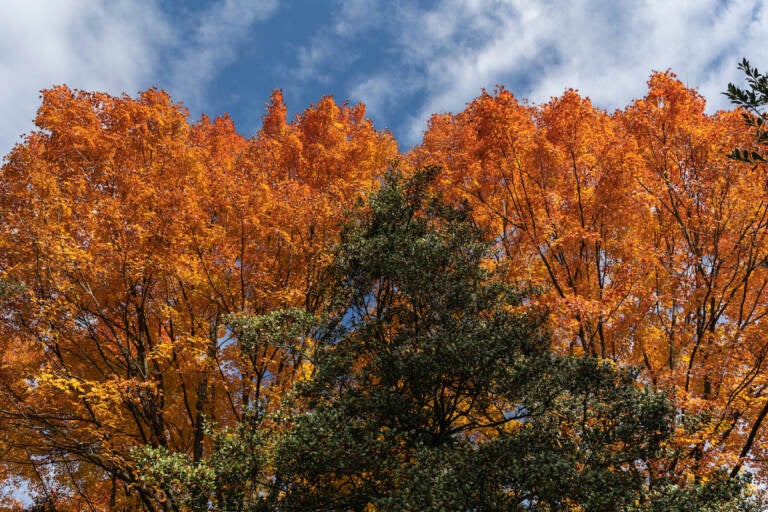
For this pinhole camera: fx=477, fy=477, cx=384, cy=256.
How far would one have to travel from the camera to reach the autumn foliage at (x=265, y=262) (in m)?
12.3

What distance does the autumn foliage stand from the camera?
1226 centimetres

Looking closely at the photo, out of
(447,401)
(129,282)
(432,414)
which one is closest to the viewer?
(432,414)

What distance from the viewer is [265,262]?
49.3 feet

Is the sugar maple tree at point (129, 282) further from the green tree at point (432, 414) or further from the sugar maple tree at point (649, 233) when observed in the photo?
the sugar maple tree at point (649, 233)

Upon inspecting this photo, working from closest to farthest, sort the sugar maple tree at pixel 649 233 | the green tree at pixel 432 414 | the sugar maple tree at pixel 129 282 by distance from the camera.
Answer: the green tree at pixel 432 414 < the sugar maple tree at pixel 649 233 < the sugar maple tree at pixel 129 282

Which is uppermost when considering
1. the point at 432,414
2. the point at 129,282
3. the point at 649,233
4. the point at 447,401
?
the point at 129,282

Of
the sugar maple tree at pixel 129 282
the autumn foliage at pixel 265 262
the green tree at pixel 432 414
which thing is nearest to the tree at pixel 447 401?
the green tree at pixel 432 414

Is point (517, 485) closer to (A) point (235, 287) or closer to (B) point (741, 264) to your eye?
(B) point (741, 264)

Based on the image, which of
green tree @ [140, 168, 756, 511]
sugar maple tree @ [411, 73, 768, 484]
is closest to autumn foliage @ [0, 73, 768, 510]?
sugar maple tree @ [411, 73, 768, 484]

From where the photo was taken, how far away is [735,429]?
12781 millimetres

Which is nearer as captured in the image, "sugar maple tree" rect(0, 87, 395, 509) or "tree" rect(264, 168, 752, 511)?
"tree" rect(264, 168, 752, 511)

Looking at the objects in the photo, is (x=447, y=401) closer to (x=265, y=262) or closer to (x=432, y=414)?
(x=432, y=414)

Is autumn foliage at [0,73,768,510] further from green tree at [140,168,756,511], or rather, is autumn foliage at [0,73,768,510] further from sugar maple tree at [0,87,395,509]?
green tree at [140,168,756,511]

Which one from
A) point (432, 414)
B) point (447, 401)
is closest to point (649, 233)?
point (447, 401)
